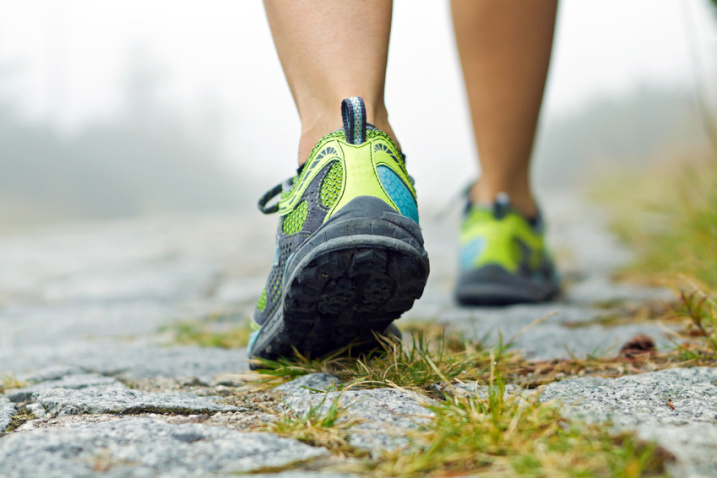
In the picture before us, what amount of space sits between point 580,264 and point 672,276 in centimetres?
100

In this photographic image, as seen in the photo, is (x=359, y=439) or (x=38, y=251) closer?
(x=359, y=439)

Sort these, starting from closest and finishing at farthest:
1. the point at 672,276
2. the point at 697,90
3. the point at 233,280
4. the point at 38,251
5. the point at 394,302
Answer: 1. the point at 394,302
2. the point at 672,276
3. the point at 697,90
4. the point at 233,280
5. the point at 38,251

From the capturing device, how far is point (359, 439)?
0.70 meters

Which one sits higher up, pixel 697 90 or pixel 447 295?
pixel 697 90

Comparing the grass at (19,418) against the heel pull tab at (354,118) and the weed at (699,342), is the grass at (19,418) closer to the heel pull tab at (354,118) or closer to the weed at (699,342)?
the heel pull tab at (354,118)

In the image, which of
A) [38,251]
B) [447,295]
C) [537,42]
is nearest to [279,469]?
[537,42]

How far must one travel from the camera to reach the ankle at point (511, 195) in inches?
77.4

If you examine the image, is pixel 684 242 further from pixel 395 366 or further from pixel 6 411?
pixel 6 411

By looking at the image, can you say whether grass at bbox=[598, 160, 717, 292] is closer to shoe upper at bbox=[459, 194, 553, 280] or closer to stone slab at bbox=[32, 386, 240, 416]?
shoe upper at bbox=[459, 194, 553, 280]

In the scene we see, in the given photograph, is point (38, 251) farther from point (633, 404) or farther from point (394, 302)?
point (633, 404)

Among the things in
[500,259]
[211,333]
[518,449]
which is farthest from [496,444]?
[500,259]

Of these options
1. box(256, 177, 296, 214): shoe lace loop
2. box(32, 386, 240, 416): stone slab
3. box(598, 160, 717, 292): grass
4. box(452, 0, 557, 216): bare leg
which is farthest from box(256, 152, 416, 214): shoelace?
box(452, 0, 557, 216): bare leg

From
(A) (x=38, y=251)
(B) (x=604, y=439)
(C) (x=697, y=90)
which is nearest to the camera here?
(B) (x=604, y=439)

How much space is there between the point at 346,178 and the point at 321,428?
1.26ft
